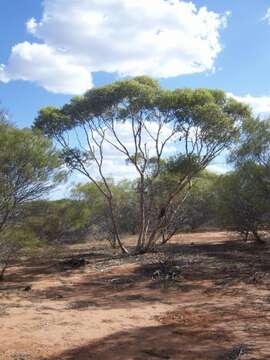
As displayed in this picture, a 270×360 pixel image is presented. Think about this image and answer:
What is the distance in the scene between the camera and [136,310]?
43.7 ft

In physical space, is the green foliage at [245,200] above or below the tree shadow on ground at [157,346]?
above

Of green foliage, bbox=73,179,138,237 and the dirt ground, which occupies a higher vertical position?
green foliage, bbox=73,179,138,237

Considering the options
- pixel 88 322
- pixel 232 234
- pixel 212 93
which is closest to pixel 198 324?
pixel 88 322

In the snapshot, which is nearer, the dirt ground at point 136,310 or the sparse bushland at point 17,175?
the dirt ground at point 136,310

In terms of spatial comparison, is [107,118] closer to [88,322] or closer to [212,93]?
[212,93]

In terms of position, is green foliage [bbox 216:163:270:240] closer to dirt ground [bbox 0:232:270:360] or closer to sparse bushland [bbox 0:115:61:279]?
dirt ground [bbox 0:232:270:360]

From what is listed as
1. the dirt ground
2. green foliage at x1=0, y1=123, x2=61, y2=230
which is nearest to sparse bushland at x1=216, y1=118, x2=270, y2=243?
the dirt ground

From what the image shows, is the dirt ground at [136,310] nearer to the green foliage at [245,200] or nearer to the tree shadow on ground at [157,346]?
the tree shadow on ground at [157,346]

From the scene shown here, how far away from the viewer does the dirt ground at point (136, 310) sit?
31.4 feet

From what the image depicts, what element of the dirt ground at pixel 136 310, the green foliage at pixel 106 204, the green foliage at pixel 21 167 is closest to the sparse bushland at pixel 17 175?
the green foliage at pixel 21 167

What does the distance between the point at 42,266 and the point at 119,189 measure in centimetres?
1524

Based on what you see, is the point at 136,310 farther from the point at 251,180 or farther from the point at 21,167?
the point at 251,180

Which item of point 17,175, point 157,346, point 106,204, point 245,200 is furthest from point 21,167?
point 106,204

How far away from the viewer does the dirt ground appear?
31.4 ft
